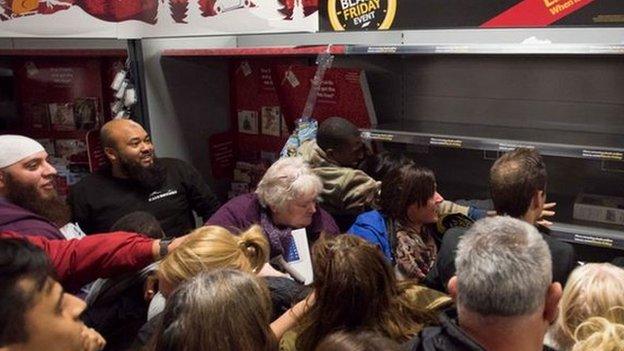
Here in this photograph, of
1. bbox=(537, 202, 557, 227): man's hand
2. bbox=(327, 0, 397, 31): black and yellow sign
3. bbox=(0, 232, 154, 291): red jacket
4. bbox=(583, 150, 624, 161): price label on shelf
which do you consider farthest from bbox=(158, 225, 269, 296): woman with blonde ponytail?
bbox=(327, 0, 397, 31): black and yellow sign

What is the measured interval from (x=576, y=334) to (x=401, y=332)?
51 centimetres

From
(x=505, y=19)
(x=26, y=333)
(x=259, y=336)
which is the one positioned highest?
(x=505, y=19)

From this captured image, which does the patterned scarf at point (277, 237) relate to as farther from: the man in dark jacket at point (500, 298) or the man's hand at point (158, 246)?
the man in dark jacket at point (500, 298)

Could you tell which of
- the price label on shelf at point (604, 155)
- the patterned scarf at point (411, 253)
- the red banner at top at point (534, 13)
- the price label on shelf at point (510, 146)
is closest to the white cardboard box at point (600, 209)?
the price label on shelf at point (604, 155)

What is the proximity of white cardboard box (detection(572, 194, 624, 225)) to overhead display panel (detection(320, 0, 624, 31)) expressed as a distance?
0.86m

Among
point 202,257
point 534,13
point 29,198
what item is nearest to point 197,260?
point 202,257

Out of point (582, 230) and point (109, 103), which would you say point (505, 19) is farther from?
point (109, 103)

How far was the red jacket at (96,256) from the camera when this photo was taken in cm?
209

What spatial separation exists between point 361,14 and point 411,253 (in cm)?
141

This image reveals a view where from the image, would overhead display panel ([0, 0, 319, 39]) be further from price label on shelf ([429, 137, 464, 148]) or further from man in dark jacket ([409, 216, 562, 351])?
man in dark jacket ([409, 216, 562, 351])

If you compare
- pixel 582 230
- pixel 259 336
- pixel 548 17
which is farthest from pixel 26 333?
pixel 548 17

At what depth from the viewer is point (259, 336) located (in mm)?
1523

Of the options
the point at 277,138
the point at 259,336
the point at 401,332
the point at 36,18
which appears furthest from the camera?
the point at 277,138

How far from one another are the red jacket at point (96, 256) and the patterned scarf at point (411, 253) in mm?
1174
